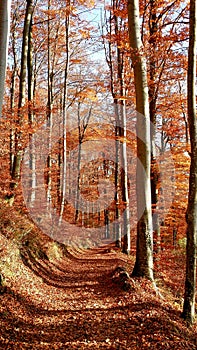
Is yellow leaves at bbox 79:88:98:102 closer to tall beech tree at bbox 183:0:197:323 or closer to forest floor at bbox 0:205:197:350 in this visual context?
forest floor at bbox 0:205:197:350

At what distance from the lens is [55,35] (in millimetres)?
17375

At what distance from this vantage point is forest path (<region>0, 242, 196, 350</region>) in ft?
15.1

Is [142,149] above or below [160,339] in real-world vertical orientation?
above

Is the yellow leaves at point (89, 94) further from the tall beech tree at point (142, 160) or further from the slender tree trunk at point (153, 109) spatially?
the tall beech tree at point (142, 160)

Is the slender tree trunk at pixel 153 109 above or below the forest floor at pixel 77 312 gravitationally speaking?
above

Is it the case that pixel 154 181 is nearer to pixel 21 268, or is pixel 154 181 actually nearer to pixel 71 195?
pixel 21 268

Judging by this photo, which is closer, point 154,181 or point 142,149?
point 142,149

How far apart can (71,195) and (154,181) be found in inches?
628

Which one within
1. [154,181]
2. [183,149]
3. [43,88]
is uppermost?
[43,88]

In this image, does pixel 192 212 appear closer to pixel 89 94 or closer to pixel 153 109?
pixel 153 109

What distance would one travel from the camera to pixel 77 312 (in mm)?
6020

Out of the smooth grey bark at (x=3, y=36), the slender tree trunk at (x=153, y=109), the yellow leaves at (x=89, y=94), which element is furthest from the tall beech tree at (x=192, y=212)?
the yellow leaves at (x=89, y=94)

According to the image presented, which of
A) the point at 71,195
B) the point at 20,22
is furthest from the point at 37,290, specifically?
the point at 71,195

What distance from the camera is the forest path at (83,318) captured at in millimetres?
4589
